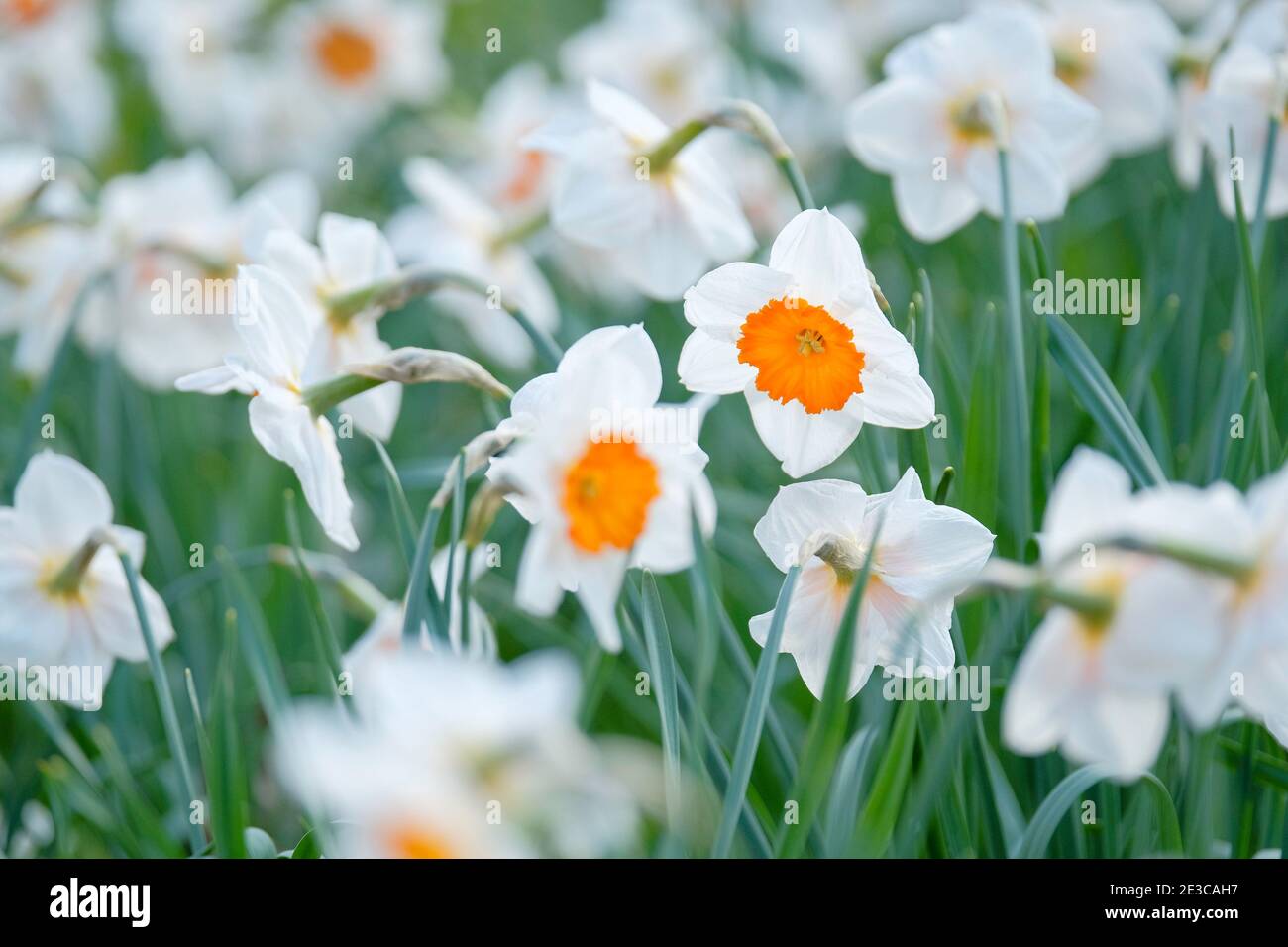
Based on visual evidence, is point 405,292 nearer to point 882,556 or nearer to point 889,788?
point 882,556

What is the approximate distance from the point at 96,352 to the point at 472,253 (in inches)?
36.1

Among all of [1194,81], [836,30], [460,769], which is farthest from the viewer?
[836,30]

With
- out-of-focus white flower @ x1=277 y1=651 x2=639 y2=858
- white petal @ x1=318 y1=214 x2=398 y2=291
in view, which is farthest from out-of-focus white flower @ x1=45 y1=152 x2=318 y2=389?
out-of-focus white flower @ x1=277 y1=651 x2=639 y2=858

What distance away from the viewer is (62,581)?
1091mm

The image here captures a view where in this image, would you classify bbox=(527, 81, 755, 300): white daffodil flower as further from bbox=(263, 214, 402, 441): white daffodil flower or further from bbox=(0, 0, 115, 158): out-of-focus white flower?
bbox=(0, 0, 115, 158): out-of-focus white flower

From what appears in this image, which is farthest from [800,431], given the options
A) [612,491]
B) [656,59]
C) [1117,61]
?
[656,59]

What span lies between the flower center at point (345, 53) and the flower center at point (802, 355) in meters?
2.29

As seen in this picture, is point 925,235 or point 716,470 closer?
point 925,235

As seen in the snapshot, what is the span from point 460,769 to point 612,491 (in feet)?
0.91

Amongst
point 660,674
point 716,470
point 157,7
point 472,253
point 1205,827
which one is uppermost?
point 157,7

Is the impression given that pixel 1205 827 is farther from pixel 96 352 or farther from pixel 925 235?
pixel 96 352

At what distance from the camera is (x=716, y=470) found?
1.94 m

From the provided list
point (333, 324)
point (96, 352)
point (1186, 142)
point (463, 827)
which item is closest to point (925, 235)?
point (1186, 142)

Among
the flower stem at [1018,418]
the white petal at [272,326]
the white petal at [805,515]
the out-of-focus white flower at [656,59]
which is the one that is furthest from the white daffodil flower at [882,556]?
the out-of-focus white flower at [656,59]
